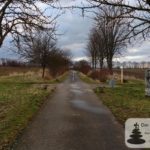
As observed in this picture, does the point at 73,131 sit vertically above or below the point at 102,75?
below

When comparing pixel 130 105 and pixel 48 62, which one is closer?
pixel 130 105

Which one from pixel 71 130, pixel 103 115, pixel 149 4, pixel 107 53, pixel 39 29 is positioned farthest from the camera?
Answer: pixel 107 53

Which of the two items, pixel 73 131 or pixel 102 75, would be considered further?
pixel 102 75

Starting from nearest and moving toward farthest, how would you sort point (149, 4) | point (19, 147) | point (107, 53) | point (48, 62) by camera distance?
point (19, 147)
point (149, 4)
point (48, 62)
point (107, 53)

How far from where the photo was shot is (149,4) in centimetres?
1337

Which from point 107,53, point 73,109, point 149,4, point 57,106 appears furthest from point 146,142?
point 107,53

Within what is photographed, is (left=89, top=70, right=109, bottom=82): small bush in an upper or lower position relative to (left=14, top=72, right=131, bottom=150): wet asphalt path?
upper

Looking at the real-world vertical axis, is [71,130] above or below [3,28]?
below

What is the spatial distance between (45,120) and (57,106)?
4.74m

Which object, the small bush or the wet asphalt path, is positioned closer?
the wet asphalt path

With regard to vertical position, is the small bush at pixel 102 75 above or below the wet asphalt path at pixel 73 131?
above

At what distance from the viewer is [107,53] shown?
202ft

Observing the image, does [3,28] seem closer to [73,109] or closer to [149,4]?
[73,109]

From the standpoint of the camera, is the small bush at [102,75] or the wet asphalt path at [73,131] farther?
the small bush at [102,75]
